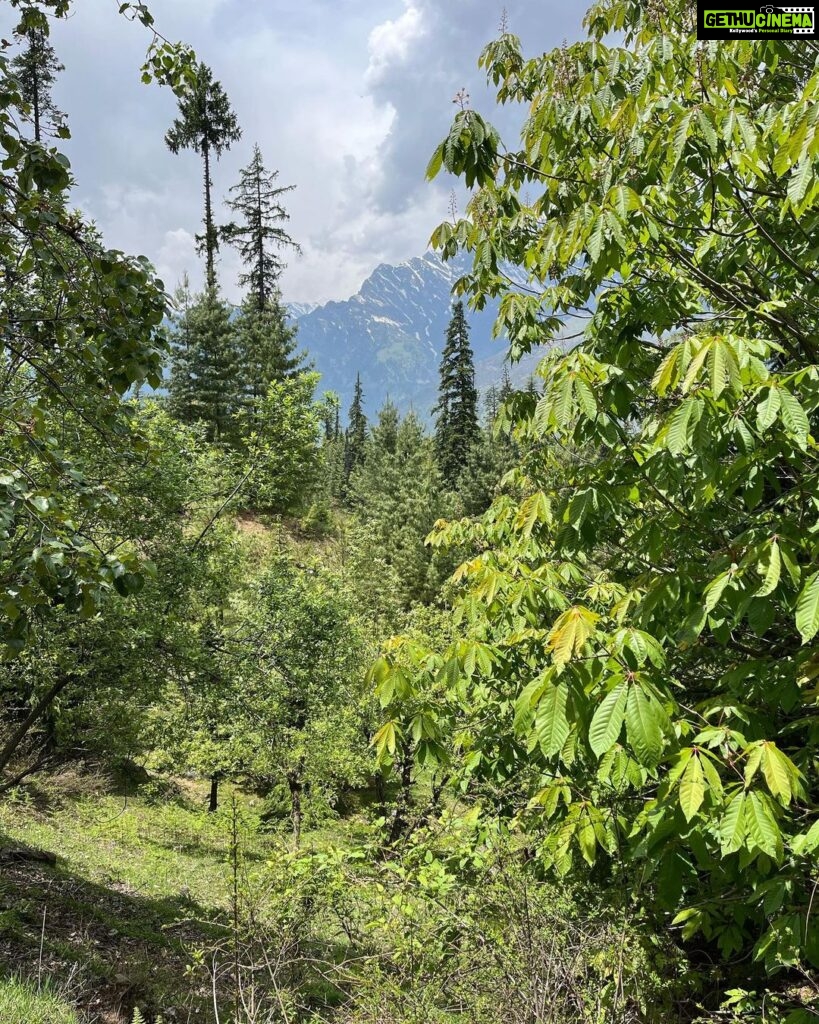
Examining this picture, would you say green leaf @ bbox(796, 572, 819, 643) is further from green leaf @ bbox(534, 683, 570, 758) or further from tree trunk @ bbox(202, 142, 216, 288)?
tree trunk @ bbox(202, 142, 216, 288)

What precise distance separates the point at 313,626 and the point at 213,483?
423 cm

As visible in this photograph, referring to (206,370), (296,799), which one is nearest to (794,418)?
(296,799)

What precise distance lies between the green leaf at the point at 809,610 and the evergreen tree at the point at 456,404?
126ft

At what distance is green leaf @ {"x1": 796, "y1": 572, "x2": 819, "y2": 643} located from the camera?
6.84ft

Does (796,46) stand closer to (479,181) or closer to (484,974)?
(479,181)

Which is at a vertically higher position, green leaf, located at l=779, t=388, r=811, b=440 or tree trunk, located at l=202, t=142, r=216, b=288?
tree trunk, located at l=202, t=142, r=216, b=288

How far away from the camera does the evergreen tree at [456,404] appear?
41537 millimetres

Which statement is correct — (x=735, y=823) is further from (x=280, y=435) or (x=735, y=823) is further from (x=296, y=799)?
(x=296, y=799)

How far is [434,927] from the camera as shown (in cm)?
380

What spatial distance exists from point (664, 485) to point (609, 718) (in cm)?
158

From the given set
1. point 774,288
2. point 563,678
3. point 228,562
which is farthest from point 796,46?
point 228,562

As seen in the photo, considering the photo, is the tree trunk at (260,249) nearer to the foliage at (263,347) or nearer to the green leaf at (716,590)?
the foliage at (263,347)

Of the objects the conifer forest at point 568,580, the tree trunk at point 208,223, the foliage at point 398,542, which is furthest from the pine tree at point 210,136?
the conifer forest at point 568,580

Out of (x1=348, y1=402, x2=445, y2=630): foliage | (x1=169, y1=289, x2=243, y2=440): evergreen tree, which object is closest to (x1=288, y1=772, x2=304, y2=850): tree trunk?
(x1=348, y1=402, x2=445, y2=630): foliage
